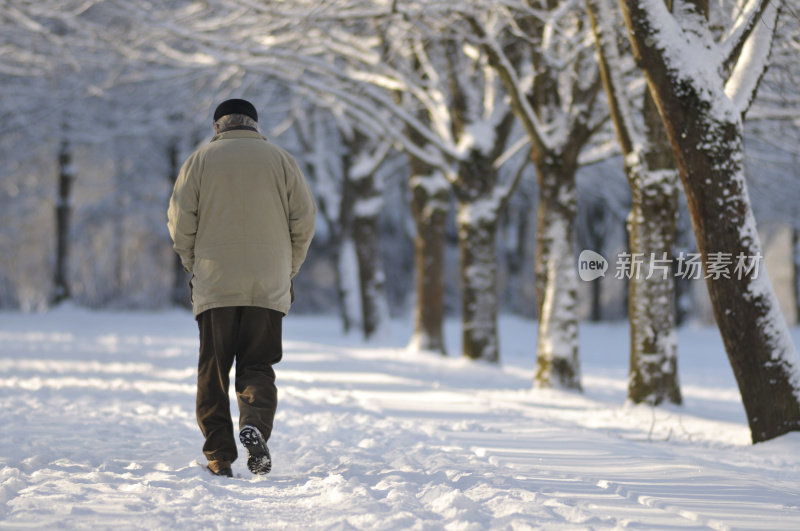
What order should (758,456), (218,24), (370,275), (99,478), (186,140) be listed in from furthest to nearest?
(186,140) < (370,275) < (218,24) < (758,456) < (99,478)

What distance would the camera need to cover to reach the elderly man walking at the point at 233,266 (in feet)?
15.0

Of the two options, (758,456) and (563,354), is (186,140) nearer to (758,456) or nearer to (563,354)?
(563,354)

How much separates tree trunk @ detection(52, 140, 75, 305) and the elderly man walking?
22059 mm

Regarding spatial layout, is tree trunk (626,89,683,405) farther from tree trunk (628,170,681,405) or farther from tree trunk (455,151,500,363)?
tree trunk (455,151,500,363)

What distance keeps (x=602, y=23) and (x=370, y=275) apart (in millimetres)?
10737

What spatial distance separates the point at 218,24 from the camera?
12.0 m

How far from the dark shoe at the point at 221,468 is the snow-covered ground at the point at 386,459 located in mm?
55

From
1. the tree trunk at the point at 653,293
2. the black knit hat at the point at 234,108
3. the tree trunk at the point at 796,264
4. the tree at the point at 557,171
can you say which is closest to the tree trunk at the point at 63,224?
the tree at the point at 557,171

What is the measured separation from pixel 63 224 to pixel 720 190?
23.4m

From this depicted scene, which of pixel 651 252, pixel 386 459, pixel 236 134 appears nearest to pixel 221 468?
pixel 386 459

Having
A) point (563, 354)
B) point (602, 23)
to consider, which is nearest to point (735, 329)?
point (602, 23)

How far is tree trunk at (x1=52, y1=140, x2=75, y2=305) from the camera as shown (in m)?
25.0

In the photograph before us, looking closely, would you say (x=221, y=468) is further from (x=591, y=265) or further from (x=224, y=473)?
(x=591, y=265)

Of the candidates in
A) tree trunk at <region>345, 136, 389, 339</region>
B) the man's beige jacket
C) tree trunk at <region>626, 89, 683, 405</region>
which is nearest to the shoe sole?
the man's beige jacket
